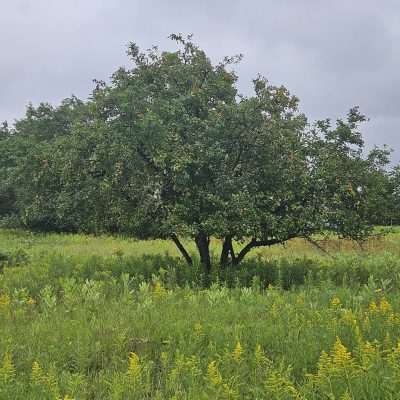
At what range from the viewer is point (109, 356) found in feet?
19.2

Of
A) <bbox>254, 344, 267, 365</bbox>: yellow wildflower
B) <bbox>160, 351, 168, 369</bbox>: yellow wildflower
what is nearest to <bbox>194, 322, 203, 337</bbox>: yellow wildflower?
<bbox>160, 351, 168, 369</bbox>: yellow wildflower

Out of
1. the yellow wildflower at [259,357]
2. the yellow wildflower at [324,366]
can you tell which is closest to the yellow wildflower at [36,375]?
the yellow wildflower at [259,357]

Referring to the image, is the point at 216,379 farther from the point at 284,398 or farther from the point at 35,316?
the point at 35,316

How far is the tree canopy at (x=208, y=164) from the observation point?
11.4m

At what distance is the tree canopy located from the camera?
11414mm

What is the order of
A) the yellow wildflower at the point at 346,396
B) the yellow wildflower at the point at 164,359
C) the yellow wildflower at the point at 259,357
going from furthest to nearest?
the yellow wildflower at the point at 164,359
the yellow wildflower at the point at 259,357
the yellow wildflower at the point at 346,396

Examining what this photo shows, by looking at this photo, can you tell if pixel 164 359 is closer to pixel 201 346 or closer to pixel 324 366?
pixel 201 346

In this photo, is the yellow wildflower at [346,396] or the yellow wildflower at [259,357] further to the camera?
the yellow wildflower at [259,357]

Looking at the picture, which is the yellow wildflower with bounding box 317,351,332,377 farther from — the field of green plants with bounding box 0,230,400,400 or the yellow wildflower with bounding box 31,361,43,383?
the yellow wildflower with bounding box 31,361,43,383

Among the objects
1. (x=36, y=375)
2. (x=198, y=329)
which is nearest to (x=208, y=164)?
(x=198, y=329)

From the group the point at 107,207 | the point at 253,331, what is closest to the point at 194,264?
the point at 107,207

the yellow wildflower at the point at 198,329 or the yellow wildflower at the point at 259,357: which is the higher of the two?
the yellow wildflower at the point at 198,329

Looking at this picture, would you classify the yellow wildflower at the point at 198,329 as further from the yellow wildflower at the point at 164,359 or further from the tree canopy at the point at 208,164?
the tree canopy at the point at 208,164

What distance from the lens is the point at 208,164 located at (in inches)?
462
